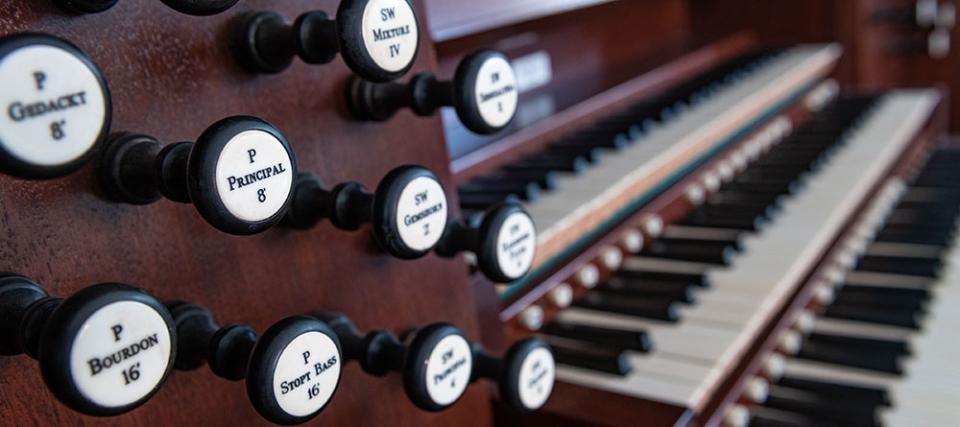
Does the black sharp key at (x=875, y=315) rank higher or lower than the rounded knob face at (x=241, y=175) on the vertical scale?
lower

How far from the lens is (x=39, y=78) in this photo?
1.21ft

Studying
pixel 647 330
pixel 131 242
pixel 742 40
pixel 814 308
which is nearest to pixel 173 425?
pixel 131 242

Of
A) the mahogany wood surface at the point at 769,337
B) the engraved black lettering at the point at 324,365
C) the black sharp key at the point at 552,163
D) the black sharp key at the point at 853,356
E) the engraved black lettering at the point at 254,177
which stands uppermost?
the engraved black lettering at the point at 254,177

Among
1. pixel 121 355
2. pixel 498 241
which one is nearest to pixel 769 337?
pixel 498 241

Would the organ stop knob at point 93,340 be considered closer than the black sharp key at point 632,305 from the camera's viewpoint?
Yes

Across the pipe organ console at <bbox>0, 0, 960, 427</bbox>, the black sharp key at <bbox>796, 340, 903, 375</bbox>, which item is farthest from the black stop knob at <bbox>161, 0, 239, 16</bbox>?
the black sharp key at <bbox>796, 340, 903, 375</bbox>

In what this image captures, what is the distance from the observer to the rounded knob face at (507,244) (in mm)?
655

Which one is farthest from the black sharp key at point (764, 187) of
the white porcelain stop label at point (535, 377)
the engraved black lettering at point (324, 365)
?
the engraved black lettering at point (324, 365)

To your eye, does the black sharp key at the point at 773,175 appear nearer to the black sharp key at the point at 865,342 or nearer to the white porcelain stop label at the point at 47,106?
the black sharp key at the point at 865,342

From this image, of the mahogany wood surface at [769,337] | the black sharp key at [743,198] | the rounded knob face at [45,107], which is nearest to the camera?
the rounded knob face at [45,107]

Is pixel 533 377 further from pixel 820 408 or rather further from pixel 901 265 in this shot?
pixel 901 265

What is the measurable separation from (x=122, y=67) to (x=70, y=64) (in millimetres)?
110

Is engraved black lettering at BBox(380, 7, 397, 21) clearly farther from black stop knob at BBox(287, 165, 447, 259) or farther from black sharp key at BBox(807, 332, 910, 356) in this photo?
black sharp key at BBox(807, 332, 910, 356)

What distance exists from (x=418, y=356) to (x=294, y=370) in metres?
0.14
